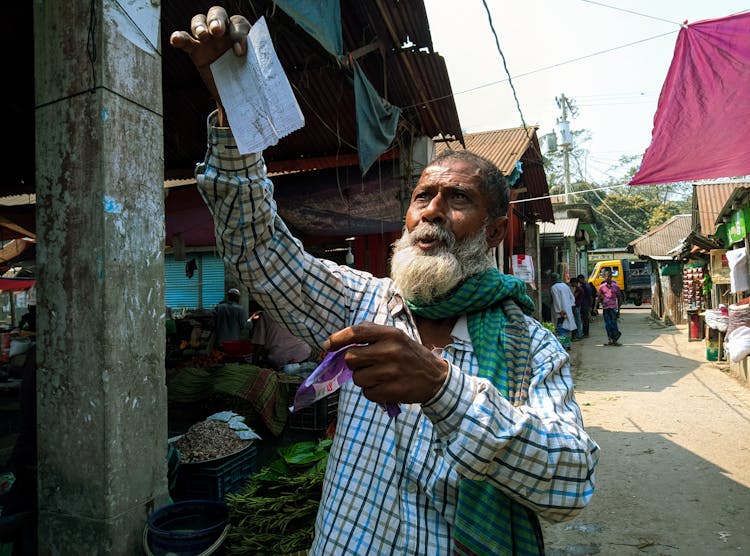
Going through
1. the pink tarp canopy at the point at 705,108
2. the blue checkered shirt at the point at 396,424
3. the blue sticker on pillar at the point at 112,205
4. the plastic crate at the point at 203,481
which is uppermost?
the pink tarp canopy at the point at 705,108

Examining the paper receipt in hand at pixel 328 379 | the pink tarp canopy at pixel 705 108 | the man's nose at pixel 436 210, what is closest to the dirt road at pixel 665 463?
the pink tarp canopy at pixel 705 108

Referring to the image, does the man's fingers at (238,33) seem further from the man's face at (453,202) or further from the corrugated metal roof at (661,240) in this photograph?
the corrugated metal roof at (661,240)

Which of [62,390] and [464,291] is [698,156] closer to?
[464,291]

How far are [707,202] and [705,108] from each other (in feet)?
38.7

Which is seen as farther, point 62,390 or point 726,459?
point 726,459

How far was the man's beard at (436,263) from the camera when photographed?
1487 millimetres

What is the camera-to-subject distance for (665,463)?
18.0 feet

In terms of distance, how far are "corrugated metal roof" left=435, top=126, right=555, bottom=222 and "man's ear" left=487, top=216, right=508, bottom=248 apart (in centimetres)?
738

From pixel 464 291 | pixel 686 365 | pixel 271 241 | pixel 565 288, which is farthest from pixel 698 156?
pixel 565 288

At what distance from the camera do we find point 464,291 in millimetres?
1482

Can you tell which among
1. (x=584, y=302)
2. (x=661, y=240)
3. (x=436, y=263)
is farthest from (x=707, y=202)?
(x=436, y=263)

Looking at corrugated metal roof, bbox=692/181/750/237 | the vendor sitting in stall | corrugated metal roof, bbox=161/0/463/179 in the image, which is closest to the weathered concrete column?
corrugated metal roof, bbox=161/0/463/179

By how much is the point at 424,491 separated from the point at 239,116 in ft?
3.47

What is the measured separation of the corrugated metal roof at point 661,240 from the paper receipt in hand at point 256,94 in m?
26.1
